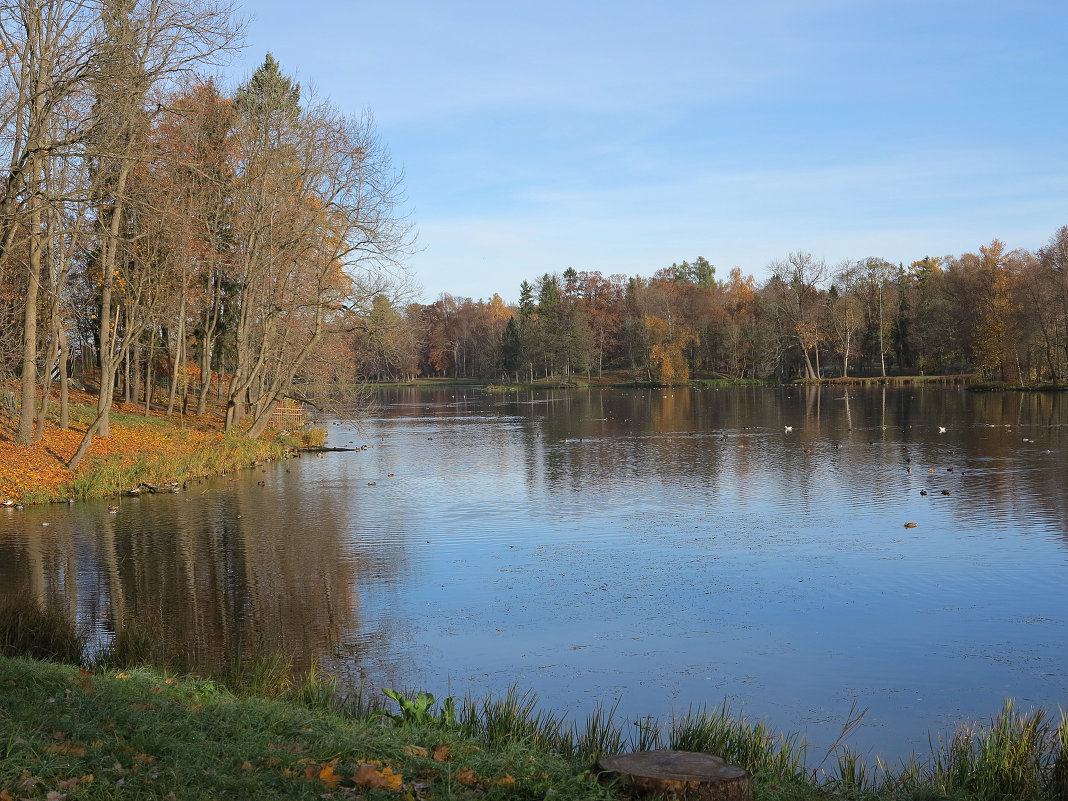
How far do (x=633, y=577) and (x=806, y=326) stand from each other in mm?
82651

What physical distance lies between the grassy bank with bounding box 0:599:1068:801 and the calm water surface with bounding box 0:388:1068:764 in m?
0.94

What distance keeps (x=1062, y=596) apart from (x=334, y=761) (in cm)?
1169

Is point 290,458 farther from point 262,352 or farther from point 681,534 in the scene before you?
point 681,534

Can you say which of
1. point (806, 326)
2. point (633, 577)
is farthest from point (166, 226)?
point (806, 326)

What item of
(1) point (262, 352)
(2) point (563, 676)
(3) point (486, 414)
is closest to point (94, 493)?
(1) point (262, 352)

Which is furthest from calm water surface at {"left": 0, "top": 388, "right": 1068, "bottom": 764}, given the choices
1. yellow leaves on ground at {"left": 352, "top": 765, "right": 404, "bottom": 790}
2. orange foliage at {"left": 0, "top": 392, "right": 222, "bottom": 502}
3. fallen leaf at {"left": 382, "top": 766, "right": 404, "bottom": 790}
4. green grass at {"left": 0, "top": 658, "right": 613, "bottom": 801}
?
yellow leaves on ground at {"left": 352, "top": 765, "right": 404, "bottom": 790}

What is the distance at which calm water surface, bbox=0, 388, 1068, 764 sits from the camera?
10.3 meters

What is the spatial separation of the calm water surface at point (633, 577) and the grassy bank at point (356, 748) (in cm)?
94

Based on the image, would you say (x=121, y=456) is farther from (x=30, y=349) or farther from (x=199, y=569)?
(x=199, y=569)

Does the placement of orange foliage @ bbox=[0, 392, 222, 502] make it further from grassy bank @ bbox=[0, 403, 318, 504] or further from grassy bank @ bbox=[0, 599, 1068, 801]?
grassy bank @ bbox=[0, 599, 1068, 801]

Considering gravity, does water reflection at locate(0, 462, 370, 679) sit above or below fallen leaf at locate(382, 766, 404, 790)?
below

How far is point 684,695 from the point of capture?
9797 millimetres

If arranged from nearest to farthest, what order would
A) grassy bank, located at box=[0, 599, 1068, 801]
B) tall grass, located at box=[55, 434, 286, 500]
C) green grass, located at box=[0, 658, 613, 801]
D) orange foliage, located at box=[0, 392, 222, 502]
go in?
green grass, located at box=[0, 658, 613, 801] → grassy bank, located at box=[0, 599, 1068, 801] → orange foliage, located at box=[0, 392, 222, 502] → tall grass, located at box=[55, 434, 286, 500]

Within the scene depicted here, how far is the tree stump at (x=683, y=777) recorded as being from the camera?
5512mm
